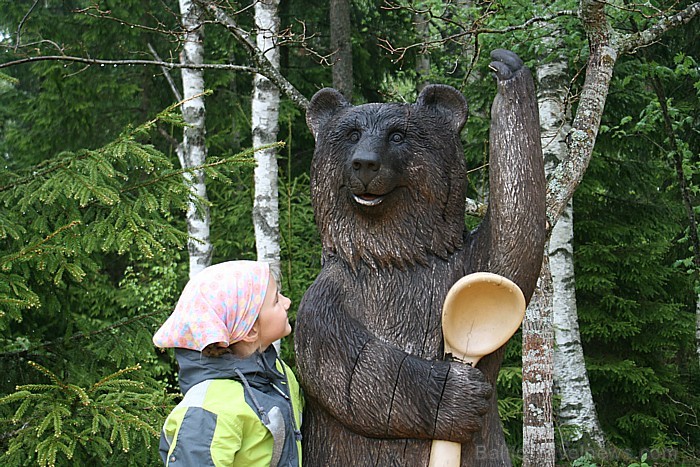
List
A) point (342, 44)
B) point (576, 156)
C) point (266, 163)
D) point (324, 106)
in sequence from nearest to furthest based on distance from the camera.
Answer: point (324, 106)
point (576, 156)
point (266, 163)
point (342, 44)

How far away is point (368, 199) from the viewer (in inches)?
80.2

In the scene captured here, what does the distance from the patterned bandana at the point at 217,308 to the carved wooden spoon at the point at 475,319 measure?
0.51 metres

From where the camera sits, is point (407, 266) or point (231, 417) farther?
point (407, 266)

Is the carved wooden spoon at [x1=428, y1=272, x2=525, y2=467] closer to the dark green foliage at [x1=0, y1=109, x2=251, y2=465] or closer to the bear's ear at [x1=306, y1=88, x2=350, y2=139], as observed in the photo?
the bear's ear at [x1=306, y1=88, x2=350, y2=139]

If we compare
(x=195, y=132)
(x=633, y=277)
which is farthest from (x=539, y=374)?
(x=195, y=132)

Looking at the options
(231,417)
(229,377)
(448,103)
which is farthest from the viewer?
(448,103)

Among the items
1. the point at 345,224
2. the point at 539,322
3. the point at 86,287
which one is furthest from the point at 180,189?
the point at 539,322

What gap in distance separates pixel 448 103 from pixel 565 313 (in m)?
4.13

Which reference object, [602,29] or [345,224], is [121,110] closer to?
[602,29]

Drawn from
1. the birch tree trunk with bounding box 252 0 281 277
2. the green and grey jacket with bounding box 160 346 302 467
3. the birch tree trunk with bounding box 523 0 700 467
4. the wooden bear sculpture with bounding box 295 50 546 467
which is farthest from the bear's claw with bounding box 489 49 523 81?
the birch tree trunk with bounding box 252 0 281 277

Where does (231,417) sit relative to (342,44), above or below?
below

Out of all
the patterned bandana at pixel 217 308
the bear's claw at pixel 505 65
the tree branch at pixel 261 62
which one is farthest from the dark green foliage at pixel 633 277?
the patterned bandana at pixel 217 308

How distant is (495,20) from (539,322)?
1977 mm

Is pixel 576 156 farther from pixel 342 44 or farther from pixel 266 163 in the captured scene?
pixel 342 44
